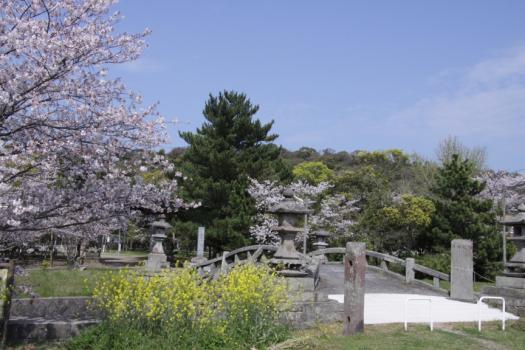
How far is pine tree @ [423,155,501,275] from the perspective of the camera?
20.5 m

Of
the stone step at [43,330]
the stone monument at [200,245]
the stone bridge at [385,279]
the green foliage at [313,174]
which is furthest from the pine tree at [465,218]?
the stone step at [43,330]

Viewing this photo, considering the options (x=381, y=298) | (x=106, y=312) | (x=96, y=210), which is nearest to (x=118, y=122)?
(x=96, y=210)

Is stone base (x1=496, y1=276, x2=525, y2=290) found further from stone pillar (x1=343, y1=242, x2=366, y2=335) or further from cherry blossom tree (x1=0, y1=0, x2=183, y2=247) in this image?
cherry blossom tree (x1=0, y1=0, x2=183, y2=247)

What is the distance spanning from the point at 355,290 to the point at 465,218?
15.4 metres

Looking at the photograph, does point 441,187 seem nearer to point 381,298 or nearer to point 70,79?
point 381,298

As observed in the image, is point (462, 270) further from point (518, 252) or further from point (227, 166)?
point (227, 166)

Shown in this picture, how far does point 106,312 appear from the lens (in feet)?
23.4

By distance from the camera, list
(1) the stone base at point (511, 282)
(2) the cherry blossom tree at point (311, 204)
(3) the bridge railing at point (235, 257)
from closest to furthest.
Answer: (1) the stone base at point (511, 282), (3) the bridge railing at point (235, 257), (2) the cherry blossom tree at point (311, 204)

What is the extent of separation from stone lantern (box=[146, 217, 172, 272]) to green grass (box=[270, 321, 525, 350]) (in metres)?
8.46

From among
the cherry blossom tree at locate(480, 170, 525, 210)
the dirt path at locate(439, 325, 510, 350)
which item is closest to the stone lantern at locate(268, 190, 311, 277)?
the dirt path at locate(439, 325, 510, 350)

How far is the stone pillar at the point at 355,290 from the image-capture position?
7.74 metres

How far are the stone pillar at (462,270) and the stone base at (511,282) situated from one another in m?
0.78

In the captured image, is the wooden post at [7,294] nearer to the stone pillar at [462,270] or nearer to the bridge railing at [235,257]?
the bridge railing at [235,257]

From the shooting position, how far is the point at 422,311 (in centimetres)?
1058
